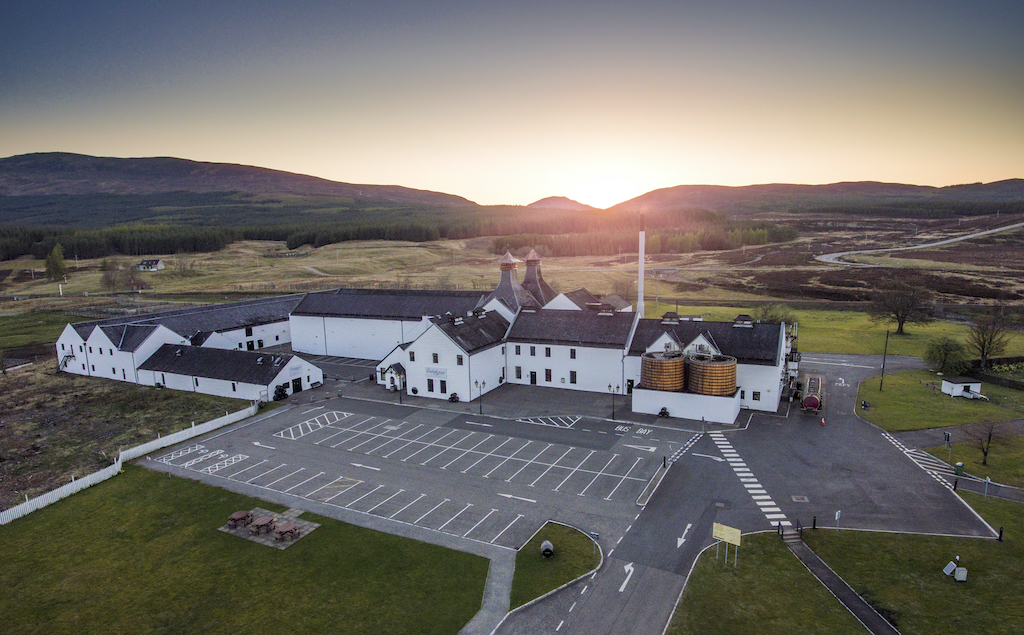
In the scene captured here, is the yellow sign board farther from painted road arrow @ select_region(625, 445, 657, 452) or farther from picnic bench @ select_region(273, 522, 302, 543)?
picnic bench @ select_region(273, 522, 302, 543)

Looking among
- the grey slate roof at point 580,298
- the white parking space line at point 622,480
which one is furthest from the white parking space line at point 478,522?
the grey slate roof at point 580,298

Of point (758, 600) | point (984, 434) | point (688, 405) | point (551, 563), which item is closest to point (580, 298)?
point (688, 405)

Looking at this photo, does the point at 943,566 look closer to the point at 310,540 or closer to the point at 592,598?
the point at 592,598

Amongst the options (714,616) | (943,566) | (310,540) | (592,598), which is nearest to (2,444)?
(310,540)

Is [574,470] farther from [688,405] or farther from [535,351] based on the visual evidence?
[535,351]

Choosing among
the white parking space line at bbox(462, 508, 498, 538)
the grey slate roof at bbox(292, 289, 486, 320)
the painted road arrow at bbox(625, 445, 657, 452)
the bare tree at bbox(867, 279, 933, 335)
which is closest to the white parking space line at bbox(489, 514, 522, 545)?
the white parking space line at bbox(462, 508, 498, 538)

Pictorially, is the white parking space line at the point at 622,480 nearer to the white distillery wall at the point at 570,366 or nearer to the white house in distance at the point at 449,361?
the white distillery wall at the point at 570,366
